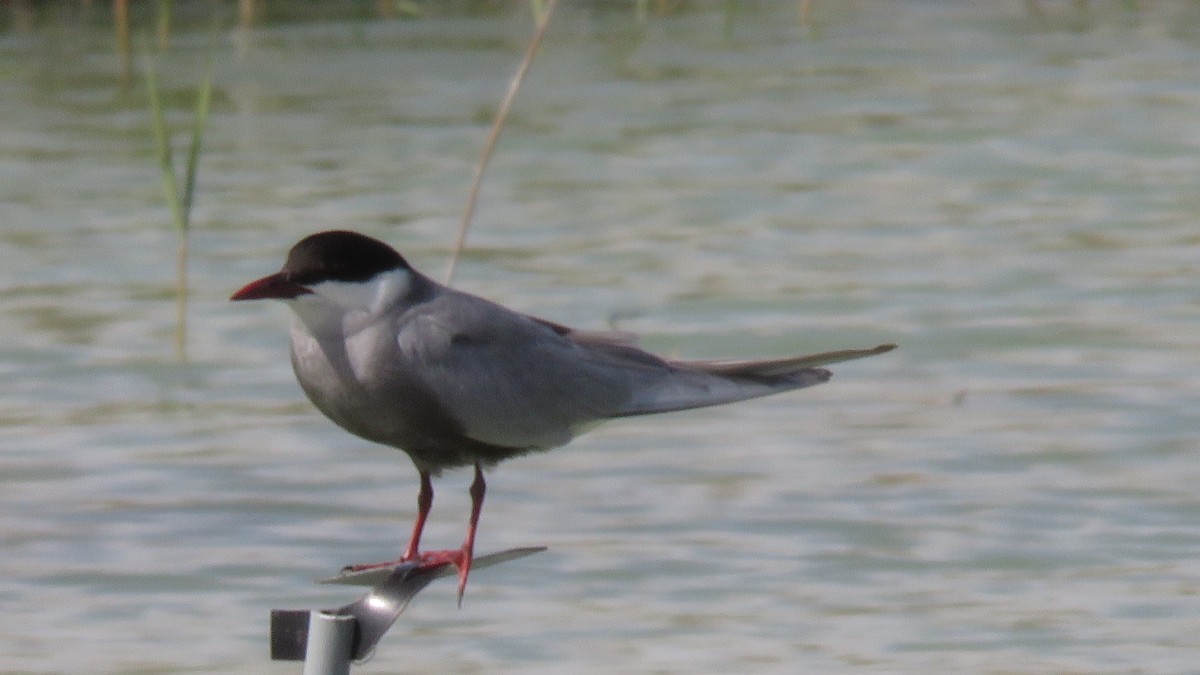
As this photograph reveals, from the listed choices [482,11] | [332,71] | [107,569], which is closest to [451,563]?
[107,569]

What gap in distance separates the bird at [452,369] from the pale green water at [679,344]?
Answer: 1831mm

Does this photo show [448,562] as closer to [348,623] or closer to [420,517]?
[420,517]

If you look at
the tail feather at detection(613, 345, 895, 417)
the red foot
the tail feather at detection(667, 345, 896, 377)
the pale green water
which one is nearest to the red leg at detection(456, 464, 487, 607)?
the red foot

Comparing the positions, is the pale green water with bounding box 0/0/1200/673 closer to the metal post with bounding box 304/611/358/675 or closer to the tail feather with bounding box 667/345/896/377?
the tail feather with bounding box 667/345/896/377

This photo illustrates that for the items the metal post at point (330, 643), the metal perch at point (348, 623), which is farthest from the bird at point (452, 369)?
the metal post at point (330, 643)

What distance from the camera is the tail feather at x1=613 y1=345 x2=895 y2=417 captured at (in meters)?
3.93

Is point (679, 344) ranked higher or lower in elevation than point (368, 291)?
lower

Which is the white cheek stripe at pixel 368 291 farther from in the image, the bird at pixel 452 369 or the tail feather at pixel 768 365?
the tail feather at pixel 768 365

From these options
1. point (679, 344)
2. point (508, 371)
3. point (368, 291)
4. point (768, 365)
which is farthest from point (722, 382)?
point (679, 344)

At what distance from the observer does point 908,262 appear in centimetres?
1034

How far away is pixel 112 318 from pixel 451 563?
595cm

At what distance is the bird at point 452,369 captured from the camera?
3.85 meters

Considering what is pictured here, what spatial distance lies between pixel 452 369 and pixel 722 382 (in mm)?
413

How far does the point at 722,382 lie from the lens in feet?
13.2
